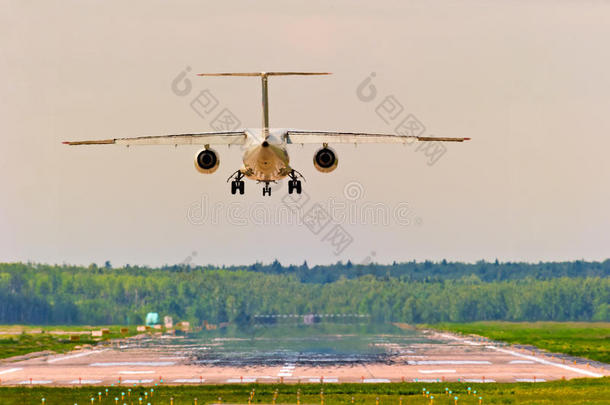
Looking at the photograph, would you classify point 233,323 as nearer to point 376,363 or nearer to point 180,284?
point 180,284

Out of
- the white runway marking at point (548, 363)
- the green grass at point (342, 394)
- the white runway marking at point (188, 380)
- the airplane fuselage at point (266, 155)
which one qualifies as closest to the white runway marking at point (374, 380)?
the green grass at point (342, 394)

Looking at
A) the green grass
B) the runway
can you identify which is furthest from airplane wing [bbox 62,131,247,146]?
the runway

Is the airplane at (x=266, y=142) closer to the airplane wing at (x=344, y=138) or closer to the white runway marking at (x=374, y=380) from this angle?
the airplane wing at (x=344, y=138)

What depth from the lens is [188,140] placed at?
126 feet

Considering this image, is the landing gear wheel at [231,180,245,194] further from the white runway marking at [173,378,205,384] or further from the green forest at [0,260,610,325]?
the green forest at [0,260,610,325]

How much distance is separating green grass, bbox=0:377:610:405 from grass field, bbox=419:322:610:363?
23947 mm

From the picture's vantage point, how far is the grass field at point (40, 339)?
91812 mm

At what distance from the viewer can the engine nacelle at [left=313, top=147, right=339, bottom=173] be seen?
37594 mm

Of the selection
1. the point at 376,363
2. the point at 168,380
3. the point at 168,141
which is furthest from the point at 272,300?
the point at 168,141

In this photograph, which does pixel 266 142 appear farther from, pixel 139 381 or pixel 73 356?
pixel 73 356

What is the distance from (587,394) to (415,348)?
1465 inches

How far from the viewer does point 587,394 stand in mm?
53188

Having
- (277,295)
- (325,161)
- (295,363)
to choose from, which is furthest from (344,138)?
(277,295)

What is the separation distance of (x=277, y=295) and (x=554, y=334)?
1425 inches
